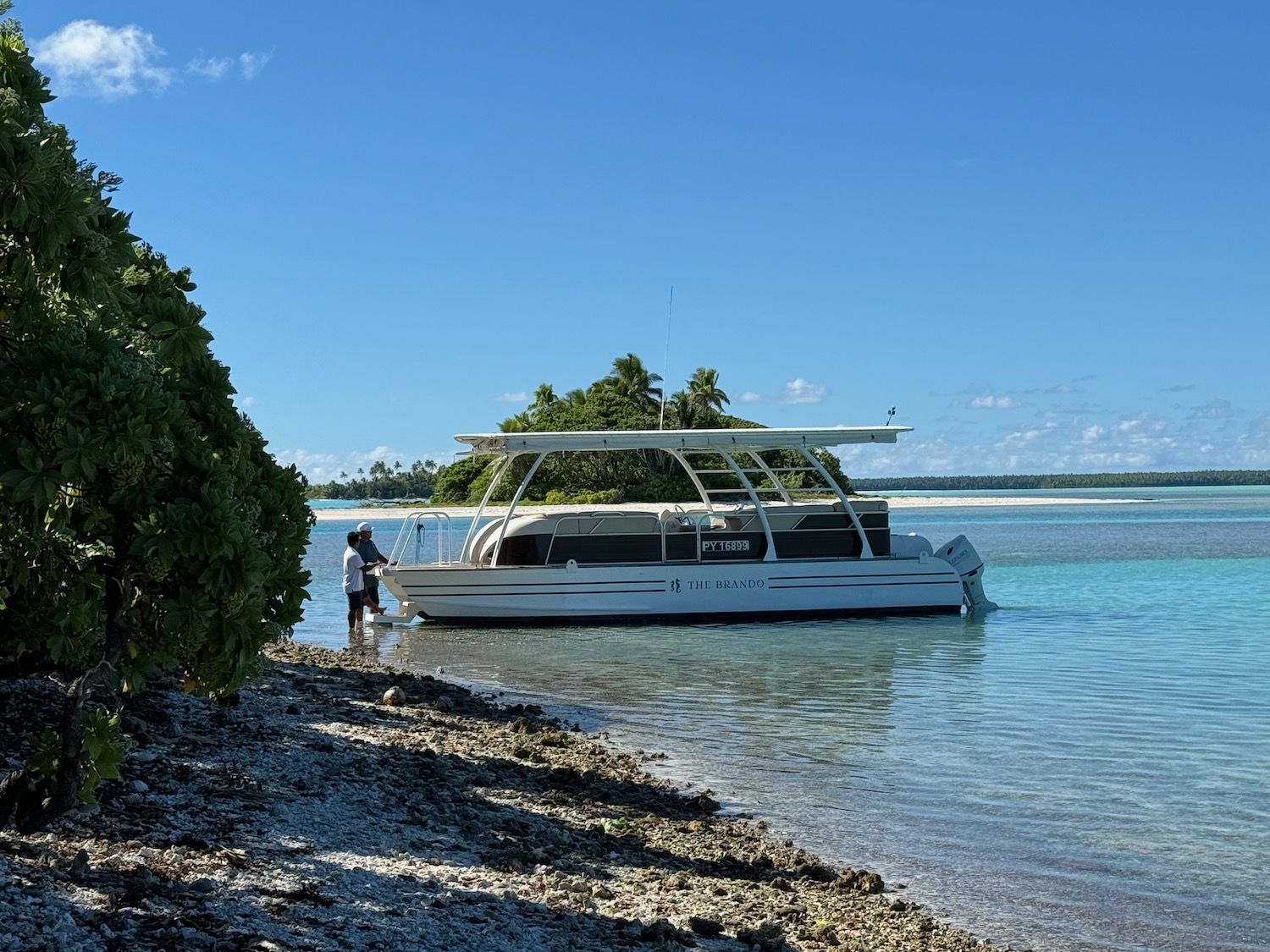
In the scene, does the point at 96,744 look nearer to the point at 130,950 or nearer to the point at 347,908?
the point at 130,950

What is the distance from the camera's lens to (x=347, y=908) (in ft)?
15.2

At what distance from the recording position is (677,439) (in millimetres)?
19828

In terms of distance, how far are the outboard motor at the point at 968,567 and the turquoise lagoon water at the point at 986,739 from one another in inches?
20.0

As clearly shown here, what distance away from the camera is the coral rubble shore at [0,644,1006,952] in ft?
14.1

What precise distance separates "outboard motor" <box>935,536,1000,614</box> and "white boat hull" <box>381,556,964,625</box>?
1576mm

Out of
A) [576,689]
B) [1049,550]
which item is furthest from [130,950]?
[1049,550]

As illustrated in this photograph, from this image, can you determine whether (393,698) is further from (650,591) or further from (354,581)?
(650,591)

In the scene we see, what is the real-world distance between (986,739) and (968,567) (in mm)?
12271

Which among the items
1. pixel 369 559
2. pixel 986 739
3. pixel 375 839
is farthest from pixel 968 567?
pixel 375 839

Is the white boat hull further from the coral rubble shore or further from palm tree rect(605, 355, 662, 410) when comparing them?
palm tree rect(605, 355, 662, 410)

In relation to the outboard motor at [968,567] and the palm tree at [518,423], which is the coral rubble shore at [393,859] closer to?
the outboard motor at [968,567]

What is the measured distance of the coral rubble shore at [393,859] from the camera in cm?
431

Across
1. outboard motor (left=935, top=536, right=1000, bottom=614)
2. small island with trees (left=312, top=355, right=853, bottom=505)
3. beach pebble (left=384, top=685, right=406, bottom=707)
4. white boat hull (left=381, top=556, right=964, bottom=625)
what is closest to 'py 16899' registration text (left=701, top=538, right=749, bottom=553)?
white boat hull (left=381, top=556, right=964, bottom=625)

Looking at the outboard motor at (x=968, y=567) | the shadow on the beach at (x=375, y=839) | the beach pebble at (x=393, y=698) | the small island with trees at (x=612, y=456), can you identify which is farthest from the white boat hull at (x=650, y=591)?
the small island with trees at (x=612, y=456)
